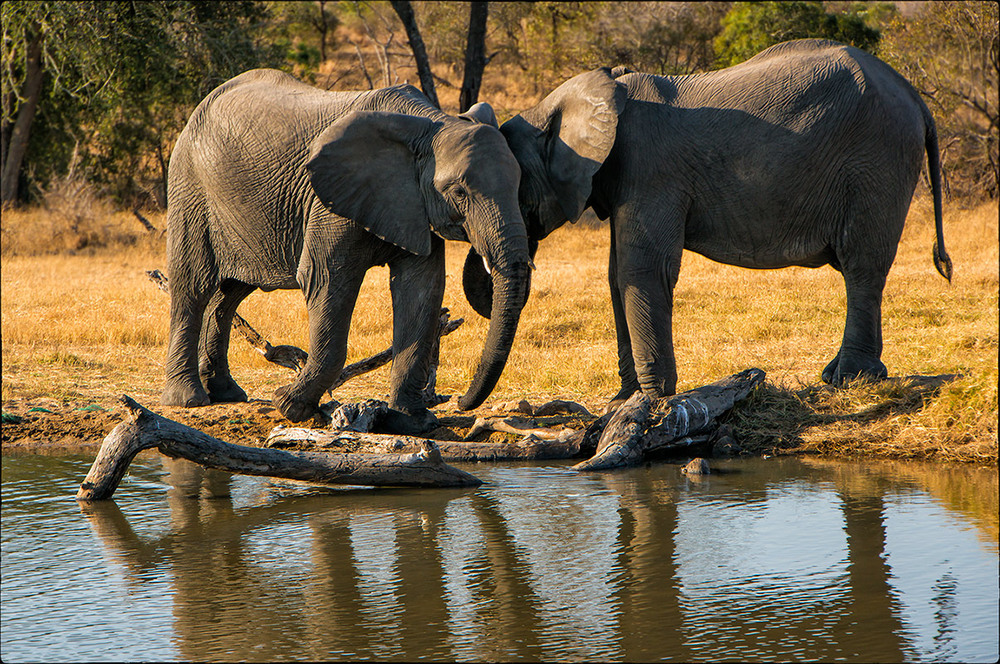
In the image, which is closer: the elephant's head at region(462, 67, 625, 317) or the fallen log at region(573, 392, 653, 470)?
the fallen log at region(573, 392, 653, 470)

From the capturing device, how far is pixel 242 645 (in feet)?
14.9

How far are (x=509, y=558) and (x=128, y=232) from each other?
51.6 feet

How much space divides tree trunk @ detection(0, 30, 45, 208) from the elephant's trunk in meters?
14.3

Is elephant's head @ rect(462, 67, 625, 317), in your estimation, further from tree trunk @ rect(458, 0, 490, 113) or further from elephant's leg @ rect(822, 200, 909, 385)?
tree trunk @ rect(458, 0, 490, 113)

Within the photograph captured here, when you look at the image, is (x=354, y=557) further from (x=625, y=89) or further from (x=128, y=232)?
(x=128, y=232)

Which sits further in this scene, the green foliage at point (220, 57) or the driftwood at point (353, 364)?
the green foliage at point (220, 57)

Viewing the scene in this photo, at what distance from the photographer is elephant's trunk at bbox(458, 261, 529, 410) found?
7098 mm

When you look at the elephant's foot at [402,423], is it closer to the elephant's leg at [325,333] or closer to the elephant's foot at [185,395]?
the elephant's leg at [325,333]

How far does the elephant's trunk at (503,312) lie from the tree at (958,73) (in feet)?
46.4

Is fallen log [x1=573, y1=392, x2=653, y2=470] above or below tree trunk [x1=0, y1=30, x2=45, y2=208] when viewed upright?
below

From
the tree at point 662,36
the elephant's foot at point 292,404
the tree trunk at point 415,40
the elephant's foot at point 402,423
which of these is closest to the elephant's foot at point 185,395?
the elephant's foot at point 292,404

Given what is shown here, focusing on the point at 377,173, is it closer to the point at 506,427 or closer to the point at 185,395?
the point at 506,427

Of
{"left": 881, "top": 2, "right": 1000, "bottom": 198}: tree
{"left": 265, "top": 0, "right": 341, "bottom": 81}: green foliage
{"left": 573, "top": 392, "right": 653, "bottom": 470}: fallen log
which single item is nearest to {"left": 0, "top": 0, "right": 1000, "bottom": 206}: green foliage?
{"left": 881, "top": 2, "right": 1000, "bottom": 198}: tree

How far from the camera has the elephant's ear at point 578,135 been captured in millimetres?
7531
